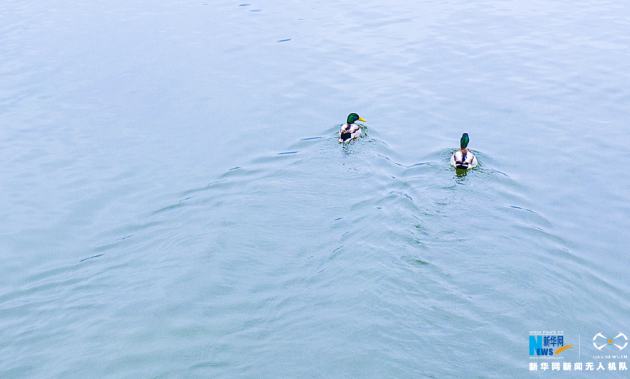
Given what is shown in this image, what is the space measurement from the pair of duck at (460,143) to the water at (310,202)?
0.33 m

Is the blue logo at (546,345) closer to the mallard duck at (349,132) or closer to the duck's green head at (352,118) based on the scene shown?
the mallard duck at (349,132)

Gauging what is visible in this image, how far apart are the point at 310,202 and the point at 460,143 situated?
477 cm

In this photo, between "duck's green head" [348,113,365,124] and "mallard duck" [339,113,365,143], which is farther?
"duck's green head" [348,113,365,124]

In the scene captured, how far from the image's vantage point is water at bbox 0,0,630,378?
8.95 m

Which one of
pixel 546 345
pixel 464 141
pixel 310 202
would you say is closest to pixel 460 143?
pixel 464 141

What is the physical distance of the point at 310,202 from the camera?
40.5 feet

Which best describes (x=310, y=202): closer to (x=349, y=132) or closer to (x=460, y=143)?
(x=349, y=132)

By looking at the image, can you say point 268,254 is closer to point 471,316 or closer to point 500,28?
point 471,316

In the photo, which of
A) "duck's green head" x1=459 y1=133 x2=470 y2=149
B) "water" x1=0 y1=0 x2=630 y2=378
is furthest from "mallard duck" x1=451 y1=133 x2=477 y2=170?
"duck's green head" x1=459 y1=133 x2=470 y2=149

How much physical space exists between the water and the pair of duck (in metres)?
0.33

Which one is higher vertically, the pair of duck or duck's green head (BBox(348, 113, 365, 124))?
duck's green head (BBox(348, 113, 365, 124))

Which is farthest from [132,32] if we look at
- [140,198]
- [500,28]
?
[500,28]

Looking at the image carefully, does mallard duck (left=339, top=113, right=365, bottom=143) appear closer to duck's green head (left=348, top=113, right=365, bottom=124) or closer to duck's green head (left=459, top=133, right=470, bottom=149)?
duck's green head (left=348, top=113, right=365, bottom=124)

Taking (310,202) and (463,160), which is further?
(463,160)
